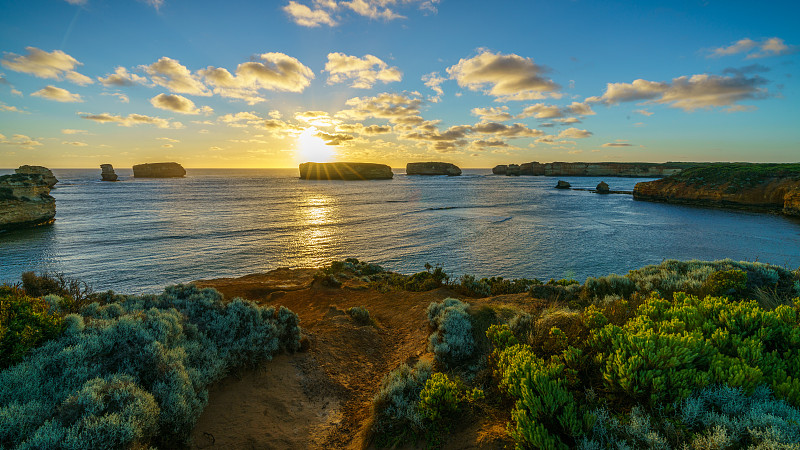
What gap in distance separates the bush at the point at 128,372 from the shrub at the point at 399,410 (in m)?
A: 2.76

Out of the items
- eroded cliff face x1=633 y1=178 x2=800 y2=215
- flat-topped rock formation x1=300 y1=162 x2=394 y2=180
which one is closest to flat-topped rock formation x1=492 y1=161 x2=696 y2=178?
flat-topped rock formation x1=300 y1=162 x2=394 y2=180

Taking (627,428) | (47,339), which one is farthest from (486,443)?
(47,339)

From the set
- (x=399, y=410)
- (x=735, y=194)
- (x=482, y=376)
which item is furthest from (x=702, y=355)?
(x=735, y=194)

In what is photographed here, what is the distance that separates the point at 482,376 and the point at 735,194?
64.7 m

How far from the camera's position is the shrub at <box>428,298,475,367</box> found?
6570 mm

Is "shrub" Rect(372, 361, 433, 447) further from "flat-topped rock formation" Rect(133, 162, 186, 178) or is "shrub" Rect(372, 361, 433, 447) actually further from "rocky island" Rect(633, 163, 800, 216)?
"flat-topped rock formation" Rect(133, 162, 186, 178)

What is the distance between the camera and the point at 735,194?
47.0 m

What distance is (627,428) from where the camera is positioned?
3.21m

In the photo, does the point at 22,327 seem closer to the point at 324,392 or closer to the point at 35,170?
the point at 324,392

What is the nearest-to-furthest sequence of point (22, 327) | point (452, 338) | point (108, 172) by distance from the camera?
point (22, 327)
point (452, 338)
point (108, 172)

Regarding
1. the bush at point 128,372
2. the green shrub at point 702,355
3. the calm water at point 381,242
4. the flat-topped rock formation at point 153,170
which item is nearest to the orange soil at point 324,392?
the bush at point 128,372

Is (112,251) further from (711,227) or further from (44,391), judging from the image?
(711,227)

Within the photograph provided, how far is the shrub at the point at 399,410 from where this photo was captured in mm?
4574

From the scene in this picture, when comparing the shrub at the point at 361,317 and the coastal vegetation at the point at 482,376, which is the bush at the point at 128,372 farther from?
the shrub at the point at 361,317
